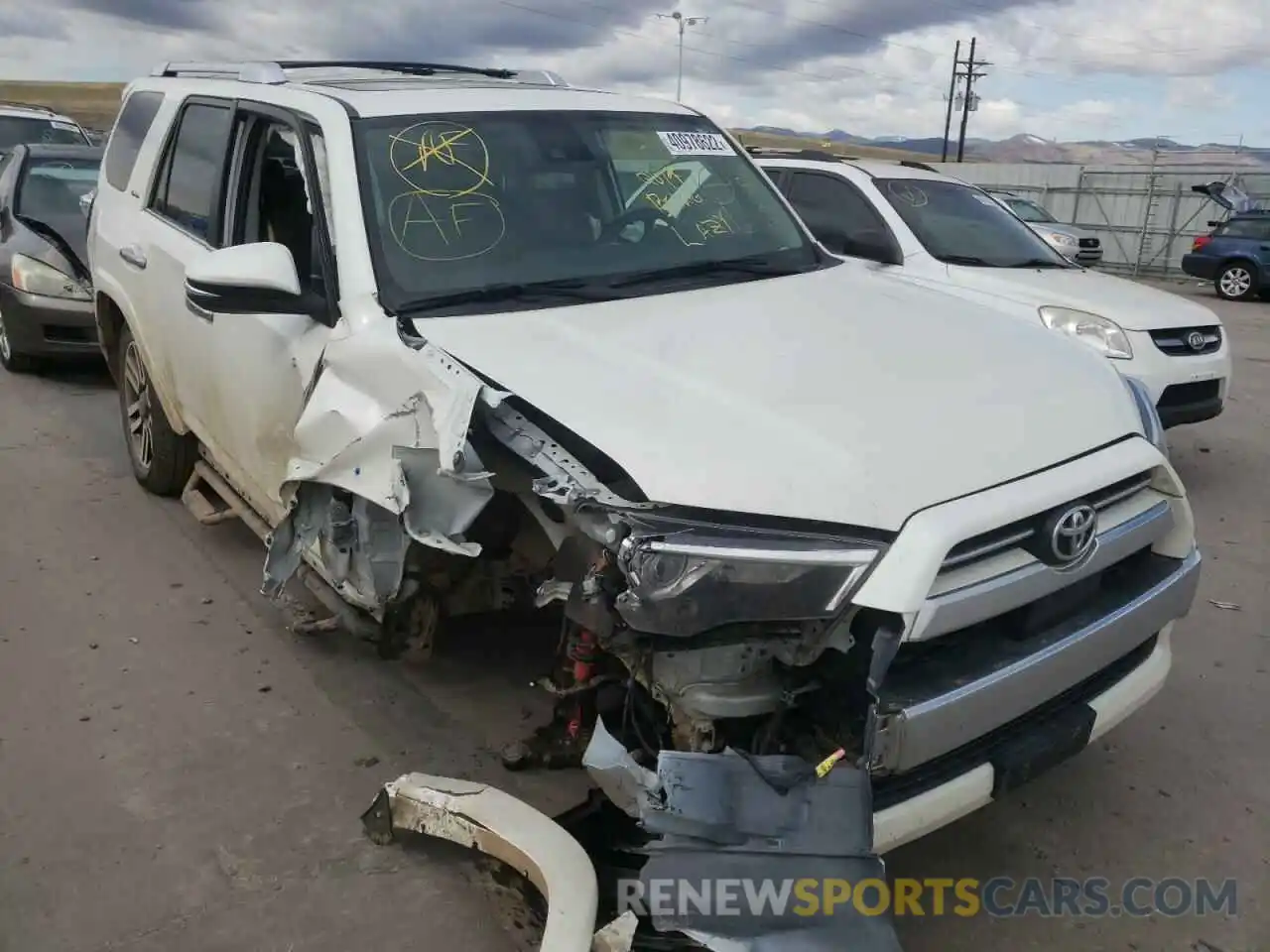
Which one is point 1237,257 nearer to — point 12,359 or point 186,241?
point 12,359

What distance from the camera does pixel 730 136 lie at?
4.39 metres

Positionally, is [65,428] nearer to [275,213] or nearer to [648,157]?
[275,213]

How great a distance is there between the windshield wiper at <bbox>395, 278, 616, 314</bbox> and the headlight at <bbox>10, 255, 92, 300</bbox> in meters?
5.59

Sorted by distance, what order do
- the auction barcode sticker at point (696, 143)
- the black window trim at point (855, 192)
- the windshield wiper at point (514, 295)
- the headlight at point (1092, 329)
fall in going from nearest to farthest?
the windshield wiper at point (514, 295) → the auction barcode sticker at point (696, 143) → the headlight at point (1092, 329) → the black window trim at point (855, 192)

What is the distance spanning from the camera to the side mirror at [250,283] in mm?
3016

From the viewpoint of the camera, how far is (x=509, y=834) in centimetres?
254

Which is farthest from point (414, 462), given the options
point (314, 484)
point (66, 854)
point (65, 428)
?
point (65, 428)

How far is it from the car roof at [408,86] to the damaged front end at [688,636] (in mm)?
1184

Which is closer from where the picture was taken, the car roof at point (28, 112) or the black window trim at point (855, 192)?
the black window trim at point (855, 192)

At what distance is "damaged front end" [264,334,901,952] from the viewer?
2.12 m

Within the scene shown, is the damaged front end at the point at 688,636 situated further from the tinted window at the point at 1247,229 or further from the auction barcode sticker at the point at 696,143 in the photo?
the tinted window at the point at 1247,229

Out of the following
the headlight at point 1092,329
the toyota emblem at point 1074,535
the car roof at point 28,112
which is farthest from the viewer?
the car roof at point 28,112

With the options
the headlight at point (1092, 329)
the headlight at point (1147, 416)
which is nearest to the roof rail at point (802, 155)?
the headlight at point (1092, 329)

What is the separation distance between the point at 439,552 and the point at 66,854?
129 cm
